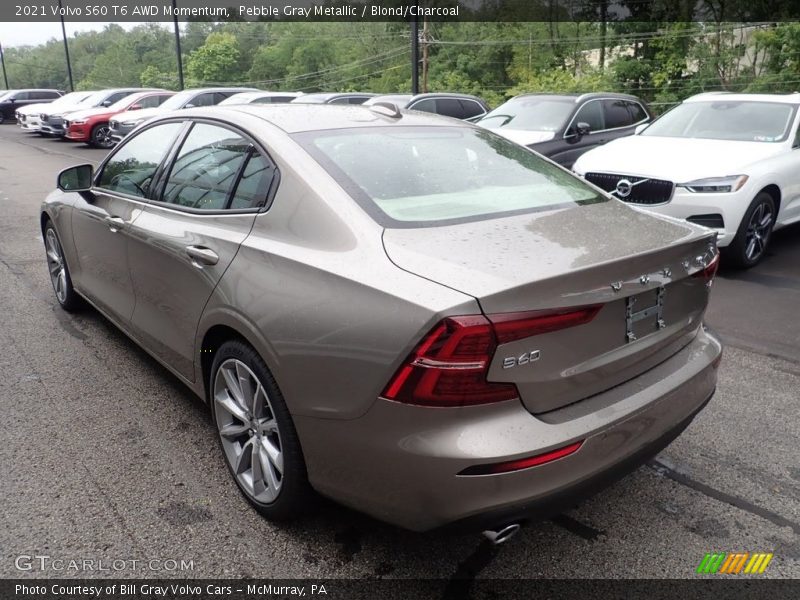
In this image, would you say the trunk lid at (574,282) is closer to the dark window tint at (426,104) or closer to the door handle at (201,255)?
the door handle at (201,255)

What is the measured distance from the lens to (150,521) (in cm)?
264

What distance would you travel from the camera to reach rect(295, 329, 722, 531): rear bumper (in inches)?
76.4

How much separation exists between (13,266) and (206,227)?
4.62m

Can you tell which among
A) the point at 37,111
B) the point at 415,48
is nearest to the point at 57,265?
the point at 415,48

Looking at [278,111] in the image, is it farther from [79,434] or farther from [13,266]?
[13,266]

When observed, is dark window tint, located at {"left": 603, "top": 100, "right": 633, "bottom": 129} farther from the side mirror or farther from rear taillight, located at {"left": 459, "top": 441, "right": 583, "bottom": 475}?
rear taillight, located at {"left": 459, "top": 441, "right": 583, "bottom": 475}

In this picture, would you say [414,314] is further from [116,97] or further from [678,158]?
[116,97]

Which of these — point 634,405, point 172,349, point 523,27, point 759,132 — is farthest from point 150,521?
point 523,27

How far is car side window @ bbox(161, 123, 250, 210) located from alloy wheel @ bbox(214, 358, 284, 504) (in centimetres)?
75

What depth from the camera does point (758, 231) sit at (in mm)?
6266

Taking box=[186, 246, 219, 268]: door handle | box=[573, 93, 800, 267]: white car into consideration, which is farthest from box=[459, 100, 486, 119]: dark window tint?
box=[186, 246, 219, 268]: door handle

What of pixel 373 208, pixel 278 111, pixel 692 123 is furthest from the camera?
pixel 692 123

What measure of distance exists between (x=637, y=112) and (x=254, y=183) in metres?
10.8

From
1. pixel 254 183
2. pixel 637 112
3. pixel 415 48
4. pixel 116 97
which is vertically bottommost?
pixel 637 112
